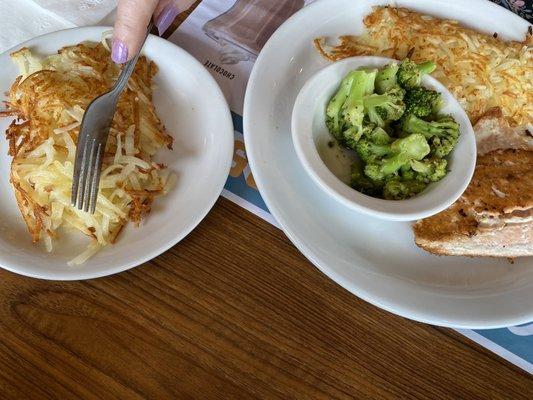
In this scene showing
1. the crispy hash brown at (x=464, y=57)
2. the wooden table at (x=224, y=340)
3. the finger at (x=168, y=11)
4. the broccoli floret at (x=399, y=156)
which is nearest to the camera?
the wooden table at (x=224, y=340)

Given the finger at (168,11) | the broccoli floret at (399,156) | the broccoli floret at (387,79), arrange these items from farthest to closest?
the finger at (168,11) < the broccoli floret at (387,79) < the broccoli floret at (399,156)

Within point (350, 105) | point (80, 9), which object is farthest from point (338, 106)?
point (80, 9)

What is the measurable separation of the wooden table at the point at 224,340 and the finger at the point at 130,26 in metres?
0.56

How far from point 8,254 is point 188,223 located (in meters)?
0.44

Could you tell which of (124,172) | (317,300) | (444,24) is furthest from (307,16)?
(317,300)

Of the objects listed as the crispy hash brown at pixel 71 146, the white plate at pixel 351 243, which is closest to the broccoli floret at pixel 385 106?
the white plate at pixel 351 243

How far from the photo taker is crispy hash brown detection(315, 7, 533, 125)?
1655 mm

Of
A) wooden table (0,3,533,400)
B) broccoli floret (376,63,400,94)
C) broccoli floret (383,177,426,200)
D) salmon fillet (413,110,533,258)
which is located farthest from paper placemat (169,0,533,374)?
broccoli floret (376,63,400,94)

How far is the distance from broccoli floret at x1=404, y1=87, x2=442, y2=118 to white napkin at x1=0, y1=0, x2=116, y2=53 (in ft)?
3.63

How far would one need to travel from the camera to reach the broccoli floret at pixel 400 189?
1.32 meters

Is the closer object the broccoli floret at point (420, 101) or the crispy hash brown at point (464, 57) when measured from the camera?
the broccoli floret at point (420, 101)

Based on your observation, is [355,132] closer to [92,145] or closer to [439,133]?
[439,133]

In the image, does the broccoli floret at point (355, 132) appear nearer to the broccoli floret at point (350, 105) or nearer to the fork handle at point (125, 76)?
the broccoli floret at point (350, 105)

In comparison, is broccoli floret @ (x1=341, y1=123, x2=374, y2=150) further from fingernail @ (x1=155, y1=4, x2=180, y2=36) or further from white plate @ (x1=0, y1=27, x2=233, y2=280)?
fingernail @ (x1=155, y1=4, x2=180, y2=36)
